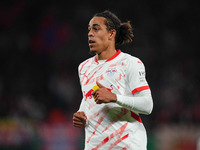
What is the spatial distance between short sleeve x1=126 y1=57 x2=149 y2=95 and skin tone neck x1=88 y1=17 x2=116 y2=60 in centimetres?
34

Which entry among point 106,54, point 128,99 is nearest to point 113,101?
point 128,99

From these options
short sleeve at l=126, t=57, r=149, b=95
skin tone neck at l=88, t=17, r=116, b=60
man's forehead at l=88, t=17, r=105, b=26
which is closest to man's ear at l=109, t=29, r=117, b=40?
skin tone neck at l=88, t=17, r=116, b=60

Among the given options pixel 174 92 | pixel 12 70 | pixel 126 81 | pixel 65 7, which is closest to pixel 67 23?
pixel 65 7

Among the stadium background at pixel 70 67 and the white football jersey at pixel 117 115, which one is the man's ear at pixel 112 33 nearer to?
the white football jersey at pixel 117 115

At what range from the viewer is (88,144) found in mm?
3258

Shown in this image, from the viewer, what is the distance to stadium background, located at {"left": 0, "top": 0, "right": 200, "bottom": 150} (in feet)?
26.8

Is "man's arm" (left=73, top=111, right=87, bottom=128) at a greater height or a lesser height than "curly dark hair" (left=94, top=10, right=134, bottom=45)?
lesser

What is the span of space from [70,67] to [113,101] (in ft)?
24.3

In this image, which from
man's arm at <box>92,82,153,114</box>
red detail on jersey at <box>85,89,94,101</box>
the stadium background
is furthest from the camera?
the stadium background

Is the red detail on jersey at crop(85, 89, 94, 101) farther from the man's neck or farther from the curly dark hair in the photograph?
the curly dark hair

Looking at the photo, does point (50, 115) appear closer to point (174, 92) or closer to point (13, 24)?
point (174, 92)

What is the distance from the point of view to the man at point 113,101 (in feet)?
10.0

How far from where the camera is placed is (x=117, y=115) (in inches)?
125

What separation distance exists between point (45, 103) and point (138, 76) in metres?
6.28
